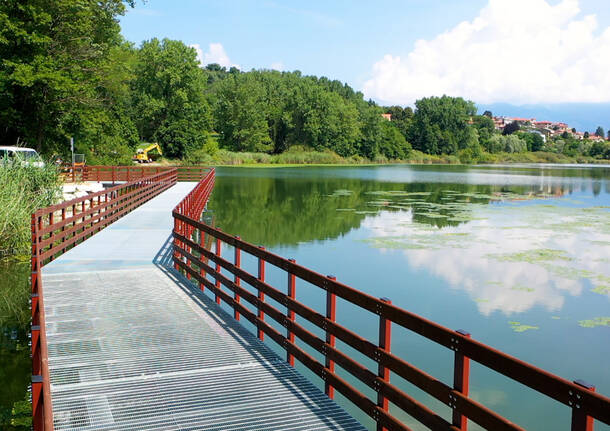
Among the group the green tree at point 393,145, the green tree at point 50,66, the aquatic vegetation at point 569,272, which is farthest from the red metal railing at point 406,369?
the green tree at point 393,145

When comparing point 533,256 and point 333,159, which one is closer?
point 533,256

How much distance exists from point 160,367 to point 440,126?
15123 centimetres

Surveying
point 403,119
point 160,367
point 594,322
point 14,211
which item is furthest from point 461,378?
point 403,119

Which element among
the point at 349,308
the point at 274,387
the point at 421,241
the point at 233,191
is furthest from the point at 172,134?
the point at 274,387

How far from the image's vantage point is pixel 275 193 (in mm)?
44219

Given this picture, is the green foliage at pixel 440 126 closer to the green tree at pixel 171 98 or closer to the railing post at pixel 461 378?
the green tree at pixel 171 98

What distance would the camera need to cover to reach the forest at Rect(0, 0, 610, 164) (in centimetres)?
3622

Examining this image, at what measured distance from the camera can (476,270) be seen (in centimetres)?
1753

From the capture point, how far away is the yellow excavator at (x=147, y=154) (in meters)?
82.1

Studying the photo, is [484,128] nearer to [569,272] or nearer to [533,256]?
[533,256]

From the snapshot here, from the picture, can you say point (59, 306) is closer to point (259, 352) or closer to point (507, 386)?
point (259, 352)

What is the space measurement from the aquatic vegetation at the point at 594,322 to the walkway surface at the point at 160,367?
24.6ft

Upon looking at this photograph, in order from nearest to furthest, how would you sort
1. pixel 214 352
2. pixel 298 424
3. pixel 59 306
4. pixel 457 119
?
pixel 298 424, pixel 214 352, pixel 59 306, pixel 457 119

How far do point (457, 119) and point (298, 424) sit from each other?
153747 millimetres
